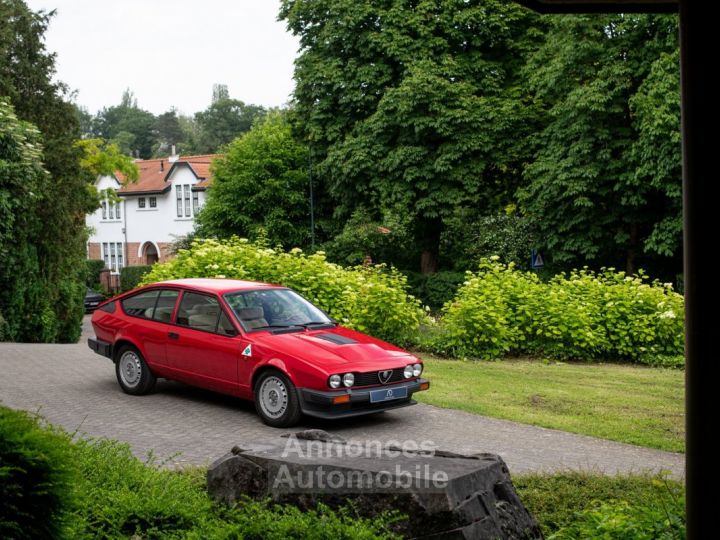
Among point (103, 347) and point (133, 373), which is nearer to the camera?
point (133, 373)

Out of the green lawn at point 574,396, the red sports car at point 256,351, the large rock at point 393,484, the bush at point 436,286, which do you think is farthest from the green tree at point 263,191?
the large rock at point 393,484

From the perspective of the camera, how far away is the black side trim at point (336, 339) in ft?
32.7

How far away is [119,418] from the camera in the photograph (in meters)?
10.0

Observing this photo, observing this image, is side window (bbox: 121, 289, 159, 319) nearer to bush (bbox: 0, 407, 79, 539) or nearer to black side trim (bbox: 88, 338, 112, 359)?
black side trim (bbox: 88, 338, 112, 359)

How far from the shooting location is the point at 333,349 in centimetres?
967

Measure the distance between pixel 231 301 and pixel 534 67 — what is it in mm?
23170

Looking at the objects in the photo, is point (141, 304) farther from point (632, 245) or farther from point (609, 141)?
point (632, 245)

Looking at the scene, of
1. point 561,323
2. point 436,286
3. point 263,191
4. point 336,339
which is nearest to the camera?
point 336,339

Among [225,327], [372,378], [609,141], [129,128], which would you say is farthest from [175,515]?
[129,128]

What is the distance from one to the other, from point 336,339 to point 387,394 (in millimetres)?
983

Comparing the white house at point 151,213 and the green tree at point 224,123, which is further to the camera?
the green tree at point 224,123

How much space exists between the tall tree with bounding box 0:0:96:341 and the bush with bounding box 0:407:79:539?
1947cm

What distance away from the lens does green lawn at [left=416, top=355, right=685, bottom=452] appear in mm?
10016

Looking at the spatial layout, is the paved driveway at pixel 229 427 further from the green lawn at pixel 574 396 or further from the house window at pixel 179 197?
the house window at pixel 179 197
